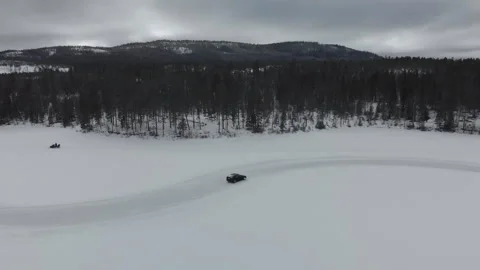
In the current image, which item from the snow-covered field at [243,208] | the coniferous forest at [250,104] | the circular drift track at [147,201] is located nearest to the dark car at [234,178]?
the circular drift track at [147,201]

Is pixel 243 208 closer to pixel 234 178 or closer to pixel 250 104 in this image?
pixel 234 178

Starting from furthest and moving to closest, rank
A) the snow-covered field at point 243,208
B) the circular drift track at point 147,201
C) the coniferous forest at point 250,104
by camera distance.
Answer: the coniferous forest at point 250,104 → the circular drift track at point 147,201 → the snow-covered field at point 243,208

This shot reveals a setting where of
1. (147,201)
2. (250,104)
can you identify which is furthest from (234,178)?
(250,104)

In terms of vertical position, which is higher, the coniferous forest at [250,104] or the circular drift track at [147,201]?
the coniferous forest at [250,104]

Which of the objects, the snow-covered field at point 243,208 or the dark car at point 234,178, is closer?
the snow-covered field at point 243,208

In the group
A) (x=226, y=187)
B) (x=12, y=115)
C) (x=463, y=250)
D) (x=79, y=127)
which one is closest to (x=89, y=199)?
(x=226, y=187)

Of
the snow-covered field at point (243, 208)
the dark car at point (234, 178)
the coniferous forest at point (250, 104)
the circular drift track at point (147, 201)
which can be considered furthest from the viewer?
the coniferous forest at point (250, 104)

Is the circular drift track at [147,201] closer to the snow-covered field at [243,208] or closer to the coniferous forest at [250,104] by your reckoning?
the snow-covered field at [243,208]

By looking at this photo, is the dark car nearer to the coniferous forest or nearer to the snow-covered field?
the snow-covered field
